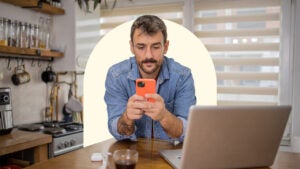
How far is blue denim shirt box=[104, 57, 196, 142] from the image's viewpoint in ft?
5.04

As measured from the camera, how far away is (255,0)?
7.81 ft

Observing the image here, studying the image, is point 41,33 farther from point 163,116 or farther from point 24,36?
point 163,116

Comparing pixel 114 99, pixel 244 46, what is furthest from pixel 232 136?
pixel 244 46

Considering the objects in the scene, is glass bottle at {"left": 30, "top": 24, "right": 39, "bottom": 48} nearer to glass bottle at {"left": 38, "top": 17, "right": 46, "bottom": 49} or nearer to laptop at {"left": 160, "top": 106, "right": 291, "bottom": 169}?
glass bottle at {"left": 38, "top": 17, "right": 46, "bottom": 49}

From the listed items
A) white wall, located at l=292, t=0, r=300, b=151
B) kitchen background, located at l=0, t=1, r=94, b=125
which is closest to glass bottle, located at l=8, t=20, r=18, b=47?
kitchen background, located at l=0, t=1, r=94, b=125

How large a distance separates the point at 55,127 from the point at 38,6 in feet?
3.37

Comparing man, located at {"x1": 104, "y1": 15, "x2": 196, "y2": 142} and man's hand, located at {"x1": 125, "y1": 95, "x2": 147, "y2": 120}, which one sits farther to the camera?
man, located at {"x1": 104, "y1": 15, "x2": 196, "y2": 142}

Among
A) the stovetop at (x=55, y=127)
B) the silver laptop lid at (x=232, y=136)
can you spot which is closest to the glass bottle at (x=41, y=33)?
the stovetop at (x=55, y=127)

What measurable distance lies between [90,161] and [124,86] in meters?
0.56

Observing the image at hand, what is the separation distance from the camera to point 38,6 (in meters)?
2.47

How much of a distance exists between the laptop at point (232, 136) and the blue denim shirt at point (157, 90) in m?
0.51

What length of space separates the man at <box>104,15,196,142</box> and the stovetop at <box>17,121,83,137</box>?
0.86m

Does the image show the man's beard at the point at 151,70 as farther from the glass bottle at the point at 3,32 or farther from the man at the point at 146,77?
the glass bottle at the point at 3,32

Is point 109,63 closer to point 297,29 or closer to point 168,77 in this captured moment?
point 168,77
